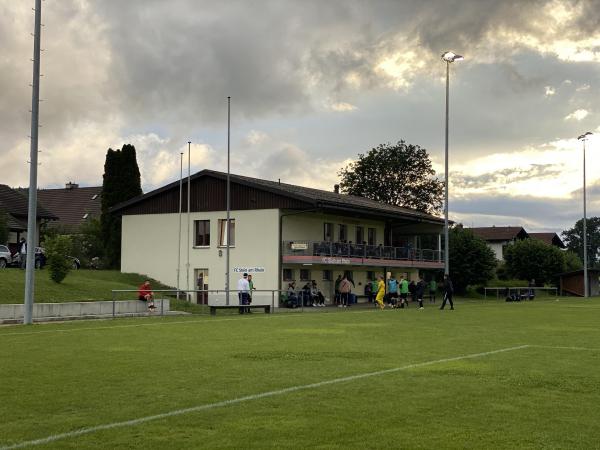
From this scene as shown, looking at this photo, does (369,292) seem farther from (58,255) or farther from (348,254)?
(58,255)

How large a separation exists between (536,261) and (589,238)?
10931 cm

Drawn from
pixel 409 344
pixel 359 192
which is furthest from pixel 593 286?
pixel 409 344

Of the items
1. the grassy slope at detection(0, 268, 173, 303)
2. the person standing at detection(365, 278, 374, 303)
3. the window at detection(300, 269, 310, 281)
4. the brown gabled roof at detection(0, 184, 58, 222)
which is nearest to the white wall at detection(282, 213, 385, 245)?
the window at detection(300, 269, 310, 281)

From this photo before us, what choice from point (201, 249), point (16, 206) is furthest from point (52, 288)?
point (16, 206)

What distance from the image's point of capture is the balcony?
158 ft

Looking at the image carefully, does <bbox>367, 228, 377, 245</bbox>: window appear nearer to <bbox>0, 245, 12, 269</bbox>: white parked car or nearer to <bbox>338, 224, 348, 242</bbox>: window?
<bbox>338, 224, 348, 242</bbox>: window

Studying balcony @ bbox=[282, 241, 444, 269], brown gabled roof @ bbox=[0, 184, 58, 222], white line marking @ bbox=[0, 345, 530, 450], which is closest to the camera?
white line marking @ bbox=[0, 345, 530, 450]

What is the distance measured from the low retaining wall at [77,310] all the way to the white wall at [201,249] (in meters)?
16.3

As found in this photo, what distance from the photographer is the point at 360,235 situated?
58062mm

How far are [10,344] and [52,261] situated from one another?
64.3ft

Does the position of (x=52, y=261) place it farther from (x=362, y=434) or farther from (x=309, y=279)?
(x=362, y=434)

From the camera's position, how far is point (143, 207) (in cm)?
5441

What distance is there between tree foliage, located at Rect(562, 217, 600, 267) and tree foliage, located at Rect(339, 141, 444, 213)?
101841mm

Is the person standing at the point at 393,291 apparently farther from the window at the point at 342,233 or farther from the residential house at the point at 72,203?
the residential house at the point at 72,203
